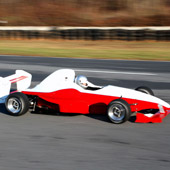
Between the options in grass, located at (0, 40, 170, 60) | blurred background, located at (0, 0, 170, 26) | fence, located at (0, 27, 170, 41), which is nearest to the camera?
grass, located at (0, 40, 170, 60)

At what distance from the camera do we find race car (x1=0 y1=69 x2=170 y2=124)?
6.23 m

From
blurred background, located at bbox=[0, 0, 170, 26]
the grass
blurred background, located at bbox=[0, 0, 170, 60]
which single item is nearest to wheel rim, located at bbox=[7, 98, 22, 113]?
the grass

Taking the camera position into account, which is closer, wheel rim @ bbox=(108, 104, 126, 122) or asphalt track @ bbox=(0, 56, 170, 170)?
asphalt track @ bbox=(0, 56, 170, 170)

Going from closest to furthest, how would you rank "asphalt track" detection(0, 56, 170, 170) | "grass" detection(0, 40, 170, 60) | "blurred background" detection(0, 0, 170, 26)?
"asphalt track" detection(0, 56, 170, 170), "grass" detection(0, 40, 170, 60), "blurred background" detection(0, 0, 170, 26)

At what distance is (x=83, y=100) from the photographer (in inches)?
257

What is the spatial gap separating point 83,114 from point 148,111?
3.79ft

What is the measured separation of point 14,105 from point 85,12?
90.2ft

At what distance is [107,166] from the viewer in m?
4.56

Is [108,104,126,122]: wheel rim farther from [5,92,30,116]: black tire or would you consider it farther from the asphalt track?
[5,92,30,116]: black tire

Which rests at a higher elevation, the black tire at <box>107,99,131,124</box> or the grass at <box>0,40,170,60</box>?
the grass at <box>0,40,170,60</box>

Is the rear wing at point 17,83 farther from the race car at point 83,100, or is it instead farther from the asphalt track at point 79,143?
the asphalt track at point 79,143

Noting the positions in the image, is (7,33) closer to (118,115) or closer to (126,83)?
(126,83)

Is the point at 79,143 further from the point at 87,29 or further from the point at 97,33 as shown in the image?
the point at 87,29

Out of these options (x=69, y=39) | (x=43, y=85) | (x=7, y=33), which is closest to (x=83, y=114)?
(x=43, y=85)
